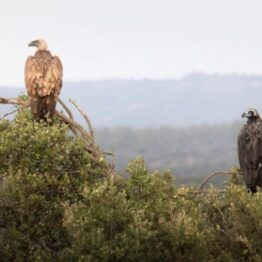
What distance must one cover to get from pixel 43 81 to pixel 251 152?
5191 millimetres

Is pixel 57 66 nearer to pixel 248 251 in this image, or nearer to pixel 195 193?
pixel 195 193

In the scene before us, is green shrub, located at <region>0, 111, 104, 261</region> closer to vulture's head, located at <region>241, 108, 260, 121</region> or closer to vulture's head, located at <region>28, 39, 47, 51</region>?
vulture's head, located at <region>241, 108, 260, 121</region>

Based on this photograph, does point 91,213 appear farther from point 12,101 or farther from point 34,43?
point 34,43

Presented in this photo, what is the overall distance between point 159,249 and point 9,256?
312 centimetres

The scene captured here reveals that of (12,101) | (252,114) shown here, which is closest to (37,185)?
(12,101)

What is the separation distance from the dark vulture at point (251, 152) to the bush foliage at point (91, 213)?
1120mm

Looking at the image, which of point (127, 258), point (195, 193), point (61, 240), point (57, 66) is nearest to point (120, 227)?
point (127, 258)

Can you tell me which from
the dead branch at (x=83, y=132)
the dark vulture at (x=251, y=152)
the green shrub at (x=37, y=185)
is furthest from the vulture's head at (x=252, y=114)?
the green shrub at (x=37, y=185)

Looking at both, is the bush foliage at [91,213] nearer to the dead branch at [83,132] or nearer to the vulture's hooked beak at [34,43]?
the dead branch at [83,132]

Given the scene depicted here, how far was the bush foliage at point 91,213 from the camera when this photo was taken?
1386 cm

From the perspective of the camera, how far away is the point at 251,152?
655 inches

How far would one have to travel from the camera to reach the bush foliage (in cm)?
1386

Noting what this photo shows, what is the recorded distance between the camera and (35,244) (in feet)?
49.2

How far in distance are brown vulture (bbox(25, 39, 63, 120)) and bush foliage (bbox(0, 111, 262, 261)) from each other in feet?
2.99
